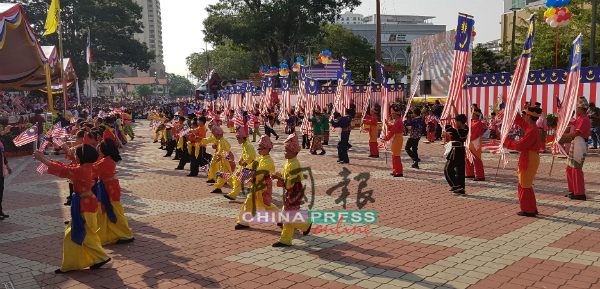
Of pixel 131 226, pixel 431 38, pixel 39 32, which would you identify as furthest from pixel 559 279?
pixel 39 32

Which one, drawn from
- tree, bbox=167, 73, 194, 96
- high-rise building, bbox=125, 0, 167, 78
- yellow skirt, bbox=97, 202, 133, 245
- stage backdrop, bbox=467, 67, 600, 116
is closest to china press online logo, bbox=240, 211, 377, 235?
yellow skirt, bbox=97, 202, 133, 245

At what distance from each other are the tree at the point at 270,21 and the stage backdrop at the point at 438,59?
508 inches

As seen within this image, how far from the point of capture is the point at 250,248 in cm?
662

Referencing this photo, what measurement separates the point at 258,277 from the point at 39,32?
5303 cm

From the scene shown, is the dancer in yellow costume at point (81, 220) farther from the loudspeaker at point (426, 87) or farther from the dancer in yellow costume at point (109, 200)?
the loudspeaker at point (426, 87)

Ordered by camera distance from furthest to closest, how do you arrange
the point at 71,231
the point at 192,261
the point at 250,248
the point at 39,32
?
the point at 39,32
the point at 250,248
the point at 192,261
the point at 71,231

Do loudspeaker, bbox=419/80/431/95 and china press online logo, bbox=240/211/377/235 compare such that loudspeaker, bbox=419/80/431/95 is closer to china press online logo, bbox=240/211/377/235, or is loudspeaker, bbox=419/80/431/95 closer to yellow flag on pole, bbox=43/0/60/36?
yellow flag on pole, bbox=43/0/60/36

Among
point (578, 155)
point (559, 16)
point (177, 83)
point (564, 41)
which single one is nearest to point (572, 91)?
point (578, 155)

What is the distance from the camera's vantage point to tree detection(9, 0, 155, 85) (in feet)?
164

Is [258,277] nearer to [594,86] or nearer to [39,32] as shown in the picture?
[594,86]

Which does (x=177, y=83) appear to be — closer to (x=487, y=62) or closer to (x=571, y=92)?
(x=487, y=62)

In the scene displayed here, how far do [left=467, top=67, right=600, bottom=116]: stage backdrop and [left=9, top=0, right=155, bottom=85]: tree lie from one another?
4160 cm

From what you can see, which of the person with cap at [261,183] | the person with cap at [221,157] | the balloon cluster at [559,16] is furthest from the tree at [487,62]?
the person with cap at [261,183]

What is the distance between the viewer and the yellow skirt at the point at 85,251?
5.75 meters
